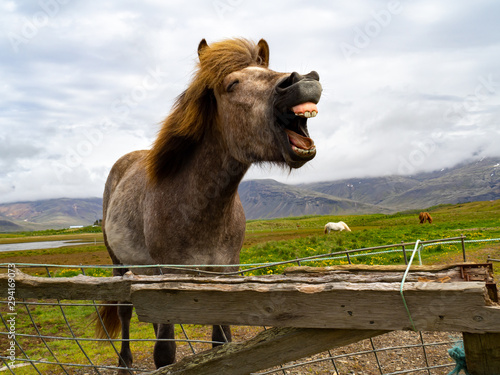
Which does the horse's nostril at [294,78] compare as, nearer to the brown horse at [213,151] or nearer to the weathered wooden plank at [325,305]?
the brown horse at [213,151]

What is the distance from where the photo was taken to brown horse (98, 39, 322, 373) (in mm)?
2939

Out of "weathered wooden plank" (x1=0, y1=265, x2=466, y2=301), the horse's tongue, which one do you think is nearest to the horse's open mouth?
the horse's tongue

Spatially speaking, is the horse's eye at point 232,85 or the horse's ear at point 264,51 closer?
the horse's eye at point 232,85

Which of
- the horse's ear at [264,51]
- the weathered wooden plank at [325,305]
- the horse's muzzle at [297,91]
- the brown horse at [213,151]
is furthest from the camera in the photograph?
the horse's ear at [264,51]

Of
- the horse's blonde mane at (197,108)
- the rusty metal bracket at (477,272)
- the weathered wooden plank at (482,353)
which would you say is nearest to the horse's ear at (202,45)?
the horse's blonde mane at (197,108)

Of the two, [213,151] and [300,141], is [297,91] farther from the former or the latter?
[213,151]

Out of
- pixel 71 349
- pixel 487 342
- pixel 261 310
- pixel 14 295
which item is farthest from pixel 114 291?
pixel 71 349

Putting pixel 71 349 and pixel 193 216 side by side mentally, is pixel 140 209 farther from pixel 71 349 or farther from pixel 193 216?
pixel 71 349

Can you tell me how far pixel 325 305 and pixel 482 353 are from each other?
85cm

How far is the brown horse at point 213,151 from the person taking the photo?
2.94 meters

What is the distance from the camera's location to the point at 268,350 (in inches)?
78.2

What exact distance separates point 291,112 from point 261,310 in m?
1.53

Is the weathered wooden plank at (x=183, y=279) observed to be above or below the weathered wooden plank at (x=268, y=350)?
above

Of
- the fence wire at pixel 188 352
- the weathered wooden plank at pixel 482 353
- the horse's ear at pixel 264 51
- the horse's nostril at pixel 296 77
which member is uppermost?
the horse's ear at pixel 264 51
